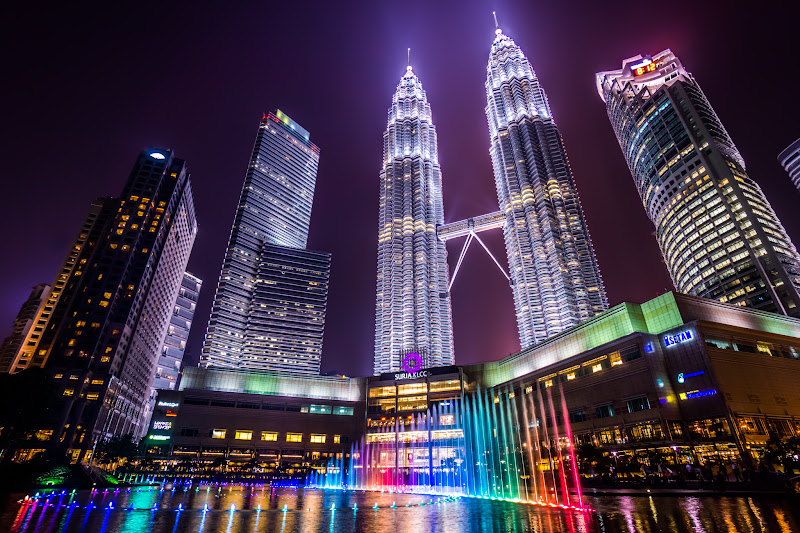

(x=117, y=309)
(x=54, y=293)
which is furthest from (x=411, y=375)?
(x=54, y=293)

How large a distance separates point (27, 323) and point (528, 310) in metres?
215

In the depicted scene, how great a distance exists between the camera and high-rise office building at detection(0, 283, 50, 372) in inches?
6540

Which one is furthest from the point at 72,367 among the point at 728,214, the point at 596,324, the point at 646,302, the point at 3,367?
the point at 728,214

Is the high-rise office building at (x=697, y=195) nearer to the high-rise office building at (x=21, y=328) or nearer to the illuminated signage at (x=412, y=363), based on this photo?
the illuminated signage at (x=412, y=363)

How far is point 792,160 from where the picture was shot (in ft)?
554

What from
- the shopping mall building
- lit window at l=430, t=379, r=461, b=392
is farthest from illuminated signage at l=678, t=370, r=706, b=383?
lit window at l=430, t=379, r=461, b=392

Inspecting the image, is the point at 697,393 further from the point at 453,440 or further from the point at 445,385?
the point at 445,385

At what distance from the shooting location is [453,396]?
125 meters

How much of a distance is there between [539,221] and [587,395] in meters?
94.0

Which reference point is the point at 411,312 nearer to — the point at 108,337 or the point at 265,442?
the point at 265,442

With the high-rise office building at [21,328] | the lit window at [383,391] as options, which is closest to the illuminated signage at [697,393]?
the lit window at [383,391]

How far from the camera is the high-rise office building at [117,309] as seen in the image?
105 m

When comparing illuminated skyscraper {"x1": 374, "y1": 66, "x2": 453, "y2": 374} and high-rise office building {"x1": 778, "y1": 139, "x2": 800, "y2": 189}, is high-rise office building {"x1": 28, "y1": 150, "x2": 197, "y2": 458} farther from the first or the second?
high-rise office building {"x1": 778, "y1": 139, "x2": 800, "y2": 189}

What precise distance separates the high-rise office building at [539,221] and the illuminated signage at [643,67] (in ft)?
117
